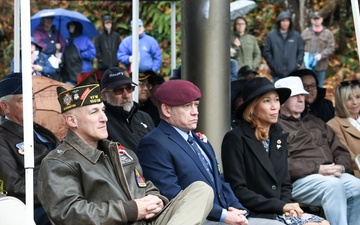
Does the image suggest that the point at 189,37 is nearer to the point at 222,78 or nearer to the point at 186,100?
the point at 222,78

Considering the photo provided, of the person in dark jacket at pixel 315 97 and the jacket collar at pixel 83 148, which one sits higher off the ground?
the person in dark jacket at pixel 315 97

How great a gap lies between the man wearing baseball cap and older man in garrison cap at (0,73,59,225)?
2365 millimetres

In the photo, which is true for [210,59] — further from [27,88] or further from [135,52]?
[27,88]

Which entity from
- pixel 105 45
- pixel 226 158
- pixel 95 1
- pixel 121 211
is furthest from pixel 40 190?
pixel 95 1

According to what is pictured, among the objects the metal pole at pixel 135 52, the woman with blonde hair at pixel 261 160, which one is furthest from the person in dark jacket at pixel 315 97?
the woman with blonde hair at pixel 261 160

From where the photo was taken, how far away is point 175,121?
6.85 meters

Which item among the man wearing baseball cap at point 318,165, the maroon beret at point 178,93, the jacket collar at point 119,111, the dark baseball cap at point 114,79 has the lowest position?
the man wearing baseball cap at point 318,165

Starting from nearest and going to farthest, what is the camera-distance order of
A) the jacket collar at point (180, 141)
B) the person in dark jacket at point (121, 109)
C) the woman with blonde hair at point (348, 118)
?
the jacket collar at point (180, 141) < the person in dark jacket at point (121, 109) < the woman with blonde hair at point (348, 118)

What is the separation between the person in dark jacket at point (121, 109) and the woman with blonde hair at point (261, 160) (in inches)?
35.0

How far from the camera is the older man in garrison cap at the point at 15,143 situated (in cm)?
644

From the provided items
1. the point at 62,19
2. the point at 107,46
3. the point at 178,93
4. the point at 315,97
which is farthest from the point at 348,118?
the point at 107,46

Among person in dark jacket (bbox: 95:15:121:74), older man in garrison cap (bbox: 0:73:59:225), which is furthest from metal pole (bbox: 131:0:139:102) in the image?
person in dark jacket (bbox: 95:15:121:74)

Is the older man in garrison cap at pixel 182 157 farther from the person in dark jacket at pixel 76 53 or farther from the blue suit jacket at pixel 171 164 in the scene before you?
the person in dark jacket at pixel 76 53

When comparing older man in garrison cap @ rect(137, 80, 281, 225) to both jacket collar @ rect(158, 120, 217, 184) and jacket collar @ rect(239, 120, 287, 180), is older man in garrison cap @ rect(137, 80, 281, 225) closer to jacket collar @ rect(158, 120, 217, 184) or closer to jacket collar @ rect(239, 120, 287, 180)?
jacket collar @ rect(158, 120, 217, 184)
